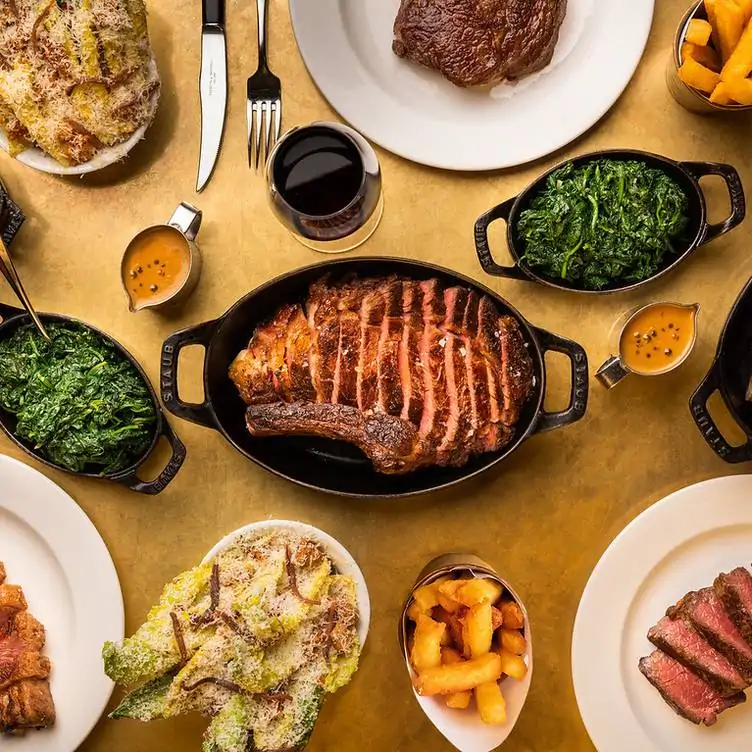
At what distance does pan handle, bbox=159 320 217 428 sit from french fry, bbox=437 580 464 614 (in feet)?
3.06

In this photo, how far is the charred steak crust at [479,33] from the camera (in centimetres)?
276

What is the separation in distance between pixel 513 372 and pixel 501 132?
864 mm

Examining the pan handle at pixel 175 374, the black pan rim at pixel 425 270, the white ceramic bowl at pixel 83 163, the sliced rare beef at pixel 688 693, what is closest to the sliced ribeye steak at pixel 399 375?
the black pan rim at pixel 425 270

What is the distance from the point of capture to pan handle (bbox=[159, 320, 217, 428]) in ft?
8.42

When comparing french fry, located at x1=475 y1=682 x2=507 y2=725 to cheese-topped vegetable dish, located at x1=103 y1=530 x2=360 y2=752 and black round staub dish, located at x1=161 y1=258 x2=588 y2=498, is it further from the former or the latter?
black round staub dish, located at x1=161 y1=258 x2=588 y2=498

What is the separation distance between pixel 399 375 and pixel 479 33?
120 cm

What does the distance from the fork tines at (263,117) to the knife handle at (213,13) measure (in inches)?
9.4

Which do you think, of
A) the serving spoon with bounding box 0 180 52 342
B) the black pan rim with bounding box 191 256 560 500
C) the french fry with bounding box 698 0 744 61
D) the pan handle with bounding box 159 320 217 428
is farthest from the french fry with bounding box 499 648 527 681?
the french fry with bounding box 698 0 744 61

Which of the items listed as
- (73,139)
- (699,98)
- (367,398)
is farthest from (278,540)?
(699,98)

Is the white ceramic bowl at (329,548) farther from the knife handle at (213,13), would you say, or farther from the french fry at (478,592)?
the knife handle at (213,13)

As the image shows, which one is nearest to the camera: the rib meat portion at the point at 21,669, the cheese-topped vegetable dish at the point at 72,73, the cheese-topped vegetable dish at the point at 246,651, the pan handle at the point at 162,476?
the cheese-topped vegetable dish at the point at 246,651

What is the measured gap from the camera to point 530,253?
279 cm

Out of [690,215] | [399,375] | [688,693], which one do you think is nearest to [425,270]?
[399,375]

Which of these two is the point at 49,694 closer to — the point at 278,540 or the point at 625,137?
the point at 278,540
